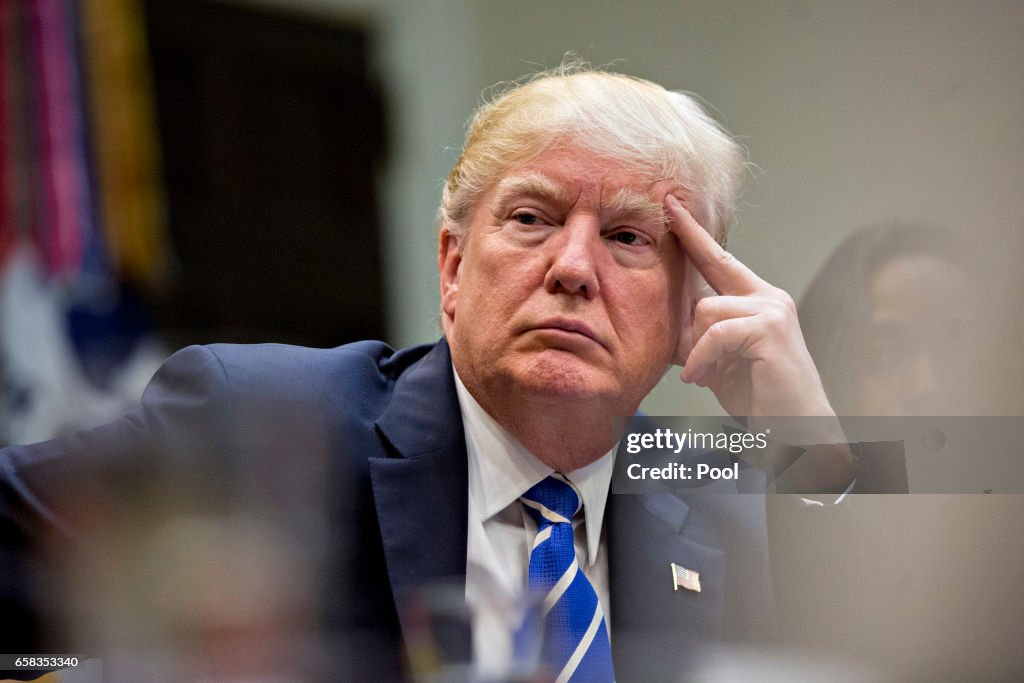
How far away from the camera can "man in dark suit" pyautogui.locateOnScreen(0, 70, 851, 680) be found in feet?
4.92

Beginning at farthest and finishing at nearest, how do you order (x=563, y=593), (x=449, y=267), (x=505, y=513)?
(x=449, y=267) → (x=505, y=513) → (x=563, y=593)

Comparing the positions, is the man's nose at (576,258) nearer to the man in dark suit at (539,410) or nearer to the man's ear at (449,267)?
the man in dark suit at (539,410)

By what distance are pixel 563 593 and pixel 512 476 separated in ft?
0.75

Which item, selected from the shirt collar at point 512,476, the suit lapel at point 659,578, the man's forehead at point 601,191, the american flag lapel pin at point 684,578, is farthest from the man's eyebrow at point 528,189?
the american flag lapel pin at point 684,578

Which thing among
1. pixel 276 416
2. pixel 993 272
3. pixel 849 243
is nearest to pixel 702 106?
pixel 849 243

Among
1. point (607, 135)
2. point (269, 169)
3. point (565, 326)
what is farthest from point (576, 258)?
point (269, 169)

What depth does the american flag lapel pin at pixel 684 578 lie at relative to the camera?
1630 millimetres

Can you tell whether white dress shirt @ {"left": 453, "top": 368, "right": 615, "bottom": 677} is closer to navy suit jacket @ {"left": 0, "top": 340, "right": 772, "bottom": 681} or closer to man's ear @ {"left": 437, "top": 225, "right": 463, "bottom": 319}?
navy suit jacket @ {"left": 0, "top": 340, "right": 772, "bottom": 681}

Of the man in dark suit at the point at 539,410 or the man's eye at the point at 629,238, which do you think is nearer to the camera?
the man in dark suit at the point at 539,410

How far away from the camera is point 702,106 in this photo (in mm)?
1791

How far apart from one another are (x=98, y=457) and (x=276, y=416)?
0.87 feet

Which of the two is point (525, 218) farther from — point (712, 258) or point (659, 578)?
point (659, 578)

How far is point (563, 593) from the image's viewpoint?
1.50 metres

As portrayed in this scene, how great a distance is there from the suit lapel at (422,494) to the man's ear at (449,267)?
0.13 m
